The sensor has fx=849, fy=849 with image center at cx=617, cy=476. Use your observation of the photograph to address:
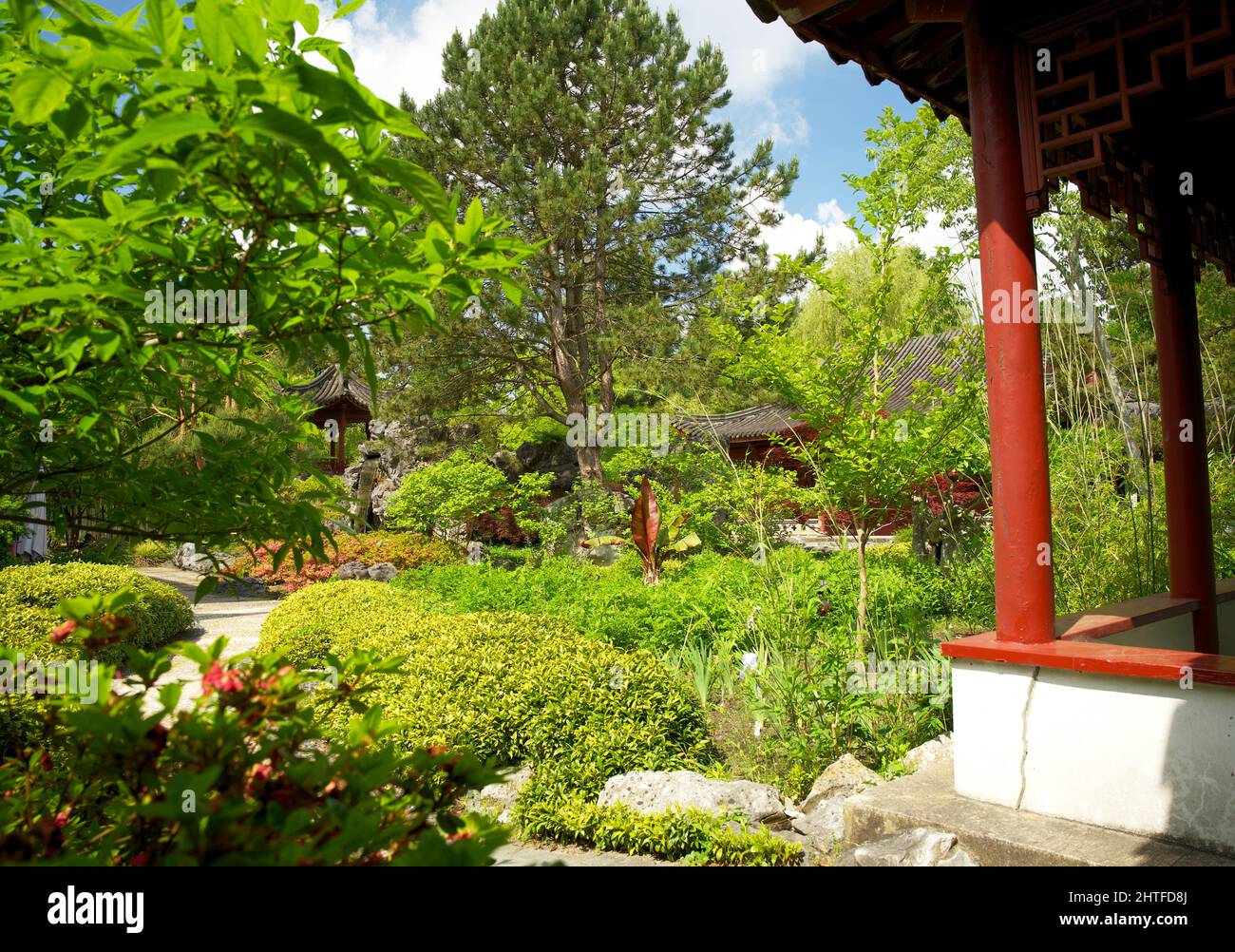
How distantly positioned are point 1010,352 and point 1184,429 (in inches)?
71.2

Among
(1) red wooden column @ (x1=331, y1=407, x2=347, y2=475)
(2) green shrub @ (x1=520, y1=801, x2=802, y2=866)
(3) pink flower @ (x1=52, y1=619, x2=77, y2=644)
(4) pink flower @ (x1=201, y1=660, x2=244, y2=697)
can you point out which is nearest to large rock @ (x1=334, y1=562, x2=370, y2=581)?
(1) red wooden column @ (x1=331, y1=407, x2=347, y2=475)

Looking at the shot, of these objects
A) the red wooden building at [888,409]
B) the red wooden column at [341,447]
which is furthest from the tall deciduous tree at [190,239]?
the red wooden column at [341,447]

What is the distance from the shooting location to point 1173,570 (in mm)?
4242

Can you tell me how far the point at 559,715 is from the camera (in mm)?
4324

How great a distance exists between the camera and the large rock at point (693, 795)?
3650 mm

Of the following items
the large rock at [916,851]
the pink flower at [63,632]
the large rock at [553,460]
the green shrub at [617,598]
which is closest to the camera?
the pink flower at [63,632]

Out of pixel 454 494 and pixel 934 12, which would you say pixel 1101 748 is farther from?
pixel 454 494

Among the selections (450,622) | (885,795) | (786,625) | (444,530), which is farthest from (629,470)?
(885,795)

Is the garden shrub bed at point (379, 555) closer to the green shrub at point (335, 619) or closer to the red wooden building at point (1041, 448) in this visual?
the green shrub at point (335, 619)

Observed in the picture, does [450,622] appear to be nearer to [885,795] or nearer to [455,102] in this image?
[885,795]

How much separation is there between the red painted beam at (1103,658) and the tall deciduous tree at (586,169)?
37.8ft

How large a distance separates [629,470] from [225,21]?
16.0 meters

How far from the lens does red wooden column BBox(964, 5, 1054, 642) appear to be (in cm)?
307

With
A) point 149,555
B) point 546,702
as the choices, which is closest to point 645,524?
point 546,702
